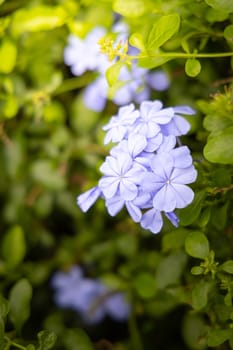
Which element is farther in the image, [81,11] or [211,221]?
[81,11]

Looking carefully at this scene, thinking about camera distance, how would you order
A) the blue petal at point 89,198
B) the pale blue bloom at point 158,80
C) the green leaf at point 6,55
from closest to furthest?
1. the blue petal at point 89,198
2. the green leaf at point 6,55
3. the pale blue bloom at point 158,80

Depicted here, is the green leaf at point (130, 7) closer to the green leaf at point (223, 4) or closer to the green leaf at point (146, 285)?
the green leaf at point (223, 4)

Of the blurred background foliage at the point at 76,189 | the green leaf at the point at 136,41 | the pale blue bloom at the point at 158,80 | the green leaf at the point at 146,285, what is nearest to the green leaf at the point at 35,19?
the blurred background foliage at the point at 76,189

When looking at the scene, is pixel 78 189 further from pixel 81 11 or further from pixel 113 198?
pixel 113 198

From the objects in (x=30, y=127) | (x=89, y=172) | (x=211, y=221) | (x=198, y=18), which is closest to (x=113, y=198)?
(x=211, y=221)

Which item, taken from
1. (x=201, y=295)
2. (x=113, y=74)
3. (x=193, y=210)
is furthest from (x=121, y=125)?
(x=201, y=295)
